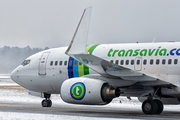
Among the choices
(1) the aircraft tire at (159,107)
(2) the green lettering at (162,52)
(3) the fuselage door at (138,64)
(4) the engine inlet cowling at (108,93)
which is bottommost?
(1) the aircraft tire at (159,107)

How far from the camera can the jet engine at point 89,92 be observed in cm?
1712

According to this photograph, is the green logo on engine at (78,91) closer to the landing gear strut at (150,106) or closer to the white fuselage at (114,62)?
the white fuselage at (114,62)

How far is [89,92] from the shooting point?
679 inches

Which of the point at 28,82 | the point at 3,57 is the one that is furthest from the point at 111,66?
the point at 3,57

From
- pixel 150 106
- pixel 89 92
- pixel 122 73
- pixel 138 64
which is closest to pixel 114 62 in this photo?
pixel 138 64

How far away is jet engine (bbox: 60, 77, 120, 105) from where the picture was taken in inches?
674

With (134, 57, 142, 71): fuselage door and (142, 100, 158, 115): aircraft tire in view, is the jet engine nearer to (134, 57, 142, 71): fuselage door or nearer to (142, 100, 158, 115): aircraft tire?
(142, 100, 158, 115): aircraft tire

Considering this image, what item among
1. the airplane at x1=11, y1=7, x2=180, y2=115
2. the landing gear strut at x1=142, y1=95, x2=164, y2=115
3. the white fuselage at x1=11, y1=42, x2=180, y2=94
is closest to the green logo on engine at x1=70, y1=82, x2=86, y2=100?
the airplane at x1=11, y1=7, x2=180, y2=115

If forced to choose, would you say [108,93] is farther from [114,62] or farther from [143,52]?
[143,52]

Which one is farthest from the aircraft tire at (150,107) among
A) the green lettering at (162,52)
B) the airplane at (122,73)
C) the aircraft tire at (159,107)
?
the green lettering at (162,52)

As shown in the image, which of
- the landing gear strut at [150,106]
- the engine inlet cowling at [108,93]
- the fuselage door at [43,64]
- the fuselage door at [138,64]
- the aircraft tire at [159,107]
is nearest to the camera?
the engine inlet cowling at [108,93]

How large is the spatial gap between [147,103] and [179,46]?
10.3ft

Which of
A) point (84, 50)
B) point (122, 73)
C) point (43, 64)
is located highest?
point (84, 50)

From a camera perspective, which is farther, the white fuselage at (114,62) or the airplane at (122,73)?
the white fuselage at (114,62)
